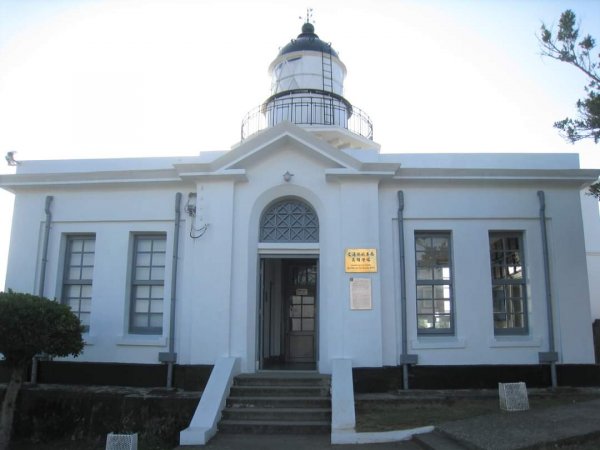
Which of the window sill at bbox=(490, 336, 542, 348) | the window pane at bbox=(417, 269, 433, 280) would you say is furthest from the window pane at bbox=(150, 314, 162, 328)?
the window sill at bbox=(490, 336, 542, 348)

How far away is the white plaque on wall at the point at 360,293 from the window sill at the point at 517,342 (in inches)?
97.4

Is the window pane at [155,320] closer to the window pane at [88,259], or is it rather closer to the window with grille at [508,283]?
the window pane at [88,259]

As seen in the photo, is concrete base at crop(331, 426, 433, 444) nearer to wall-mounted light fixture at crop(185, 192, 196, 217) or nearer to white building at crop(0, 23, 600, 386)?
white building at crop(0, 23, 600, 386)

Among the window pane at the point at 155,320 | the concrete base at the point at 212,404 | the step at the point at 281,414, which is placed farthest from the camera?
the window pane at the point at 155,320

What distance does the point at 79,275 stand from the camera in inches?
441

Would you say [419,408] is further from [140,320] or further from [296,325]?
[140,320]

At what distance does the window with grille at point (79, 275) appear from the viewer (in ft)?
36.2

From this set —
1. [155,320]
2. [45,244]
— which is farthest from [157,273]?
[45,244]

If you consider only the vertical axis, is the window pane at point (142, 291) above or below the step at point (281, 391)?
above

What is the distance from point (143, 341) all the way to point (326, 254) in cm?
383

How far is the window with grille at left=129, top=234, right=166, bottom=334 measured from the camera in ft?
35.4

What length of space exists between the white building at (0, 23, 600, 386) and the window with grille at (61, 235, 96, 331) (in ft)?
0.09

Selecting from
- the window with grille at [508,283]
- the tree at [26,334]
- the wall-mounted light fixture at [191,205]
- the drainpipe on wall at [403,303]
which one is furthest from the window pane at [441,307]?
the tree at [26,334]

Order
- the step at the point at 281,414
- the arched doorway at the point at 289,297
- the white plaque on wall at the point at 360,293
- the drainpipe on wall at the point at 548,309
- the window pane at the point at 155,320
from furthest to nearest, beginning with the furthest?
the window pane at the point at 155,320 < the arched doorway at the point at 289,297 < the drainpipe on wall at the point at 548,309 < the white plaque on wall at the point at 360,293 < the step at the point at 281,414
